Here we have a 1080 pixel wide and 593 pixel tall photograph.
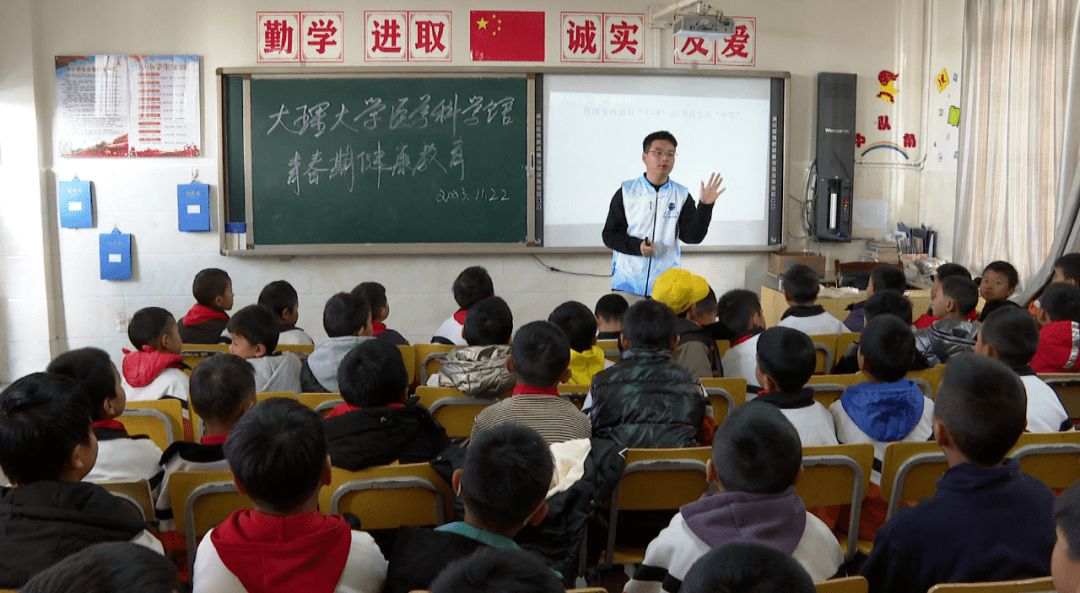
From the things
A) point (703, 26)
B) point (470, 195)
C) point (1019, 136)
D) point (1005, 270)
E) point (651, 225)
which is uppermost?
point (703, 26)

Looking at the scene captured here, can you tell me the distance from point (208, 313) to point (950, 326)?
339 cm

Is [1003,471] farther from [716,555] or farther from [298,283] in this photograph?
[298,283]

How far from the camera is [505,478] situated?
4.80ft

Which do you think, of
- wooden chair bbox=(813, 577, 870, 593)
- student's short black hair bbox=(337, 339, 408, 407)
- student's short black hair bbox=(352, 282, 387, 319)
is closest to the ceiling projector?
student's short black hair bbox=(352, 282, 387, 319)

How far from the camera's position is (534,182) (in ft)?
19.5

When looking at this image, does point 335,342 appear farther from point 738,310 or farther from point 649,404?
point 738,310

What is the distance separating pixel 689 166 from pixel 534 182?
3.88ft

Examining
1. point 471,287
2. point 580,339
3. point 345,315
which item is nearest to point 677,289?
point 580,339

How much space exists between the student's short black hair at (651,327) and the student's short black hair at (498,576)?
69.6 inches

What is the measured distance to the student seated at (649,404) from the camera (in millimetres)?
2318

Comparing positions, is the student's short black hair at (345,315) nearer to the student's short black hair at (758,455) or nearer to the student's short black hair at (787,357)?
the student's short black hair at (787,357)

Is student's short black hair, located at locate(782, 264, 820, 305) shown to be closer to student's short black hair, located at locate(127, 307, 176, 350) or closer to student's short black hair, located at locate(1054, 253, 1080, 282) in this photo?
student's short black hair, located at locate(1054, 253, 1080, 282)

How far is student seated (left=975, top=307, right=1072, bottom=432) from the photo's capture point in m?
2.54

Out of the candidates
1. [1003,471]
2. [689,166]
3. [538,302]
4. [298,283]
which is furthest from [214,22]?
[1003,471]
